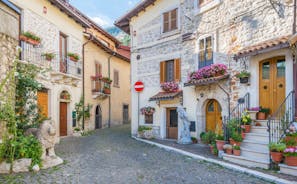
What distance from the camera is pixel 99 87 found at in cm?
1533

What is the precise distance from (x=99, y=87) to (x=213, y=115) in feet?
27.7

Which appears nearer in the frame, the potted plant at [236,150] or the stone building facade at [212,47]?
the potted plant at [236,150]

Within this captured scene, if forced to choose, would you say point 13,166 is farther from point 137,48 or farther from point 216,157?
point 137,48

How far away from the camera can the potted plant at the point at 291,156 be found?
518cm

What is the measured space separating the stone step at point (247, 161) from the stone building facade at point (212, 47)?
83.9 inches

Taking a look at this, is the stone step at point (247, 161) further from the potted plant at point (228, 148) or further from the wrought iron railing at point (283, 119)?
the wrought iron railing at point (283, 119)

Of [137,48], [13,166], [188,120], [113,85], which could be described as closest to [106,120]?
[113,85]

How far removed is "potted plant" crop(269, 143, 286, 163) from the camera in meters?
5.41

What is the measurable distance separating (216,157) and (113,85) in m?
12.3

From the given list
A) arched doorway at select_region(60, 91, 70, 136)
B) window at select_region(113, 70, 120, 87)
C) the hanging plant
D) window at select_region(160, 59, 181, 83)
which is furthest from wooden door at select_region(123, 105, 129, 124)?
window at select_region(160, 59, 181, 83)

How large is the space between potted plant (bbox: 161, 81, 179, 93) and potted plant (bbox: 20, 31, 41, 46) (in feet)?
19.0

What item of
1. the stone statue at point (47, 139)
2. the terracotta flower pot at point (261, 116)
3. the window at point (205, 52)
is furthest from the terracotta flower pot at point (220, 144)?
the stone statue at point (47, 139)

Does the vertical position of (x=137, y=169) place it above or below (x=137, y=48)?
below

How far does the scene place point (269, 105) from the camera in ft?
24.4
